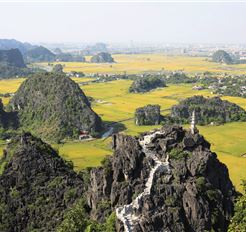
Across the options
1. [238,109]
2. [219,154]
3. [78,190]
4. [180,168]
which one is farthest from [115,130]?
[180,168]

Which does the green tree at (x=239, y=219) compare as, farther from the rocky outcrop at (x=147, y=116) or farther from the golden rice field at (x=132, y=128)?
the rocky outcrop at (x=147, y=116)

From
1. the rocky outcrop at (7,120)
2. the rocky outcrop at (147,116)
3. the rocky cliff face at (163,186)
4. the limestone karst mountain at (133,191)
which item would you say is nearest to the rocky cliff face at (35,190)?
the limestone karst mountain at (133,191)

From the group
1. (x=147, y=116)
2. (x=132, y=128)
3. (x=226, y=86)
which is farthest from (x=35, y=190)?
(x=226, y=86)

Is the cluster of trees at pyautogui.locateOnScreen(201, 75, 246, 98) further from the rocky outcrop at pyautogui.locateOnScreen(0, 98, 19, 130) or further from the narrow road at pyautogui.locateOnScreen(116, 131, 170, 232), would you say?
the narrow road at pyautogui.locateOnScreen(116, 131, 170, 232)

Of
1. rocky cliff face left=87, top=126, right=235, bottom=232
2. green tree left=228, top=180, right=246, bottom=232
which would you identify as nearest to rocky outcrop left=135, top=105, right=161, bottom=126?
rocky cliff face left=87, top=126, right=235, bottom=232

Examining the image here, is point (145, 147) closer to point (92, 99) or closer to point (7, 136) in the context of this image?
point (7, 136)

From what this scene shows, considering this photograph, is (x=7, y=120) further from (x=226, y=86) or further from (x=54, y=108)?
(x=226, y=86)
